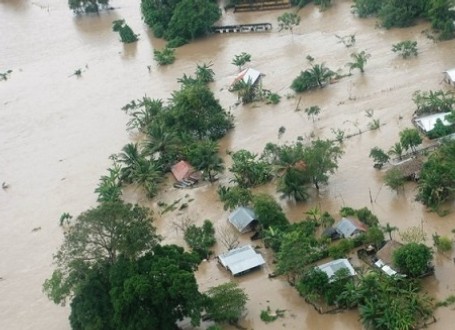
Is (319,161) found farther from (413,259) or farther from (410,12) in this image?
(410,12)

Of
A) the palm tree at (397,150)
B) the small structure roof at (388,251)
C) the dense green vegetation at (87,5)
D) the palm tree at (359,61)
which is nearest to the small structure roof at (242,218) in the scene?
the small structure roof at (388,251)

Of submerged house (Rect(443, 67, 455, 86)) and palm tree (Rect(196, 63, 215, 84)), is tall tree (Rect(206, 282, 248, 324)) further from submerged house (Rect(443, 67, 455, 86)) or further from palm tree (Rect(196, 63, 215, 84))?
palm tree (Rect(196, 63, 215, 84))

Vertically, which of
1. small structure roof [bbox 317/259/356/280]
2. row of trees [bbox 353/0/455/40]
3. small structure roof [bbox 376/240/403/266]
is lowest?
small structure roof [bbox 317/259/356/280]

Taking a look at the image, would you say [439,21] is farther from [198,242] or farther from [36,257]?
[36,257]

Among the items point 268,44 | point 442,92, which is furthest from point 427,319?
point 268,44

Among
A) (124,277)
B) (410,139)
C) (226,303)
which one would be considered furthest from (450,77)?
(124,277)

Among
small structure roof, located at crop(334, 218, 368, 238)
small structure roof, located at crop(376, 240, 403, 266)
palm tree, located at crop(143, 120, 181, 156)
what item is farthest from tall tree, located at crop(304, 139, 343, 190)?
palm tree, located at crop(143, 120, 181, 156)
